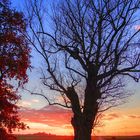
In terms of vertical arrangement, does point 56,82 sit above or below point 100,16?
below

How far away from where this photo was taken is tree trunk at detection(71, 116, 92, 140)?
1113 inches

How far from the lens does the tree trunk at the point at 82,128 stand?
28.3 m

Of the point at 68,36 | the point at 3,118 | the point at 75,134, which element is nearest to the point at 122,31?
the point at 68,36

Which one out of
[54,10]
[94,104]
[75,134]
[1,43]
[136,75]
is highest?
[54,10]

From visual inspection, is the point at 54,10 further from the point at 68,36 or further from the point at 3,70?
the point at 3,70

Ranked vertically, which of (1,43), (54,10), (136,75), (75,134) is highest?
(54,10)

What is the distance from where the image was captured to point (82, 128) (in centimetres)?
2831

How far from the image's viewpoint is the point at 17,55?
2916cm

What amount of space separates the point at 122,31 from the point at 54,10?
17.2 feet

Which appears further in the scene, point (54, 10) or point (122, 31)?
point (54, 10)

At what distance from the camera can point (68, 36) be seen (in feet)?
96.2

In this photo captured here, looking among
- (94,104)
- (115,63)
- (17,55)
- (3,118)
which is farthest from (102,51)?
(3,118)

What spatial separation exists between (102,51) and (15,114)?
7.30 meters

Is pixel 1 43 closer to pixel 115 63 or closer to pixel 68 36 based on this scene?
pixel 68 36
